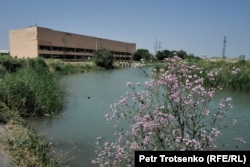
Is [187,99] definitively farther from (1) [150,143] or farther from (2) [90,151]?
(2) [90,151]

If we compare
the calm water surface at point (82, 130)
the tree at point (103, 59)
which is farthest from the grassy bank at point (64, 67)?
the calm water surface at point (82, 130)

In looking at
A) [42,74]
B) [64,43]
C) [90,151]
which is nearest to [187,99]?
[90,151]

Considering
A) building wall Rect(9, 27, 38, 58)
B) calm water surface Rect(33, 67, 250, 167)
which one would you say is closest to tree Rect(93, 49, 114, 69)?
building wall Rect(9, 27, 38, 58)

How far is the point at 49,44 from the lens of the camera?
2687 inches

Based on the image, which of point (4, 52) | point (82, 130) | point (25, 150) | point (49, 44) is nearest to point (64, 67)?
point (49, 44)

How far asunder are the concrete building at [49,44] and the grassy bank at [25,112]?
4917 centimetres

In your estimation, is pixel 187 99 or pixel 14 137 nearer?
pixel 187 99

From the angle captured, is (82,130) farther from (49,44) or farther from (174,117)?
(49,44)

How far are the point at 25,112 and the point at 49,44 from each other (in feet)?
189

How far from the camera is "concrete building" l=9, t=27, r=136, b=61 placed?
213 ft

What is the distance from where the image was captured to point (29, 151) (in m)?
6.44

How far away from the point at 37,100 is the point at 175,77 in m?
9.18

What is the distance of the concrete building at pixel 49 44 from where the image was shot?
213 feet

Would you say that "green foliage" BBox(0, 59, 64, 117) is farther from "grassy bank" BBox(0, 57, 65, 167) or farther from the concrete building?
the concrete building
